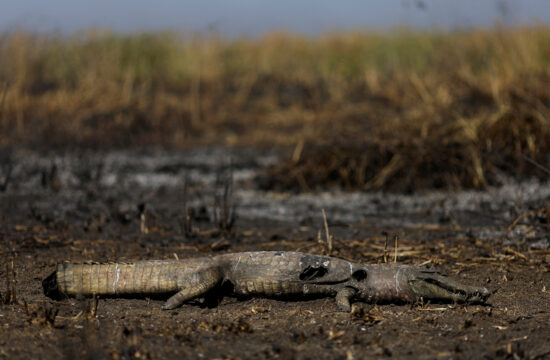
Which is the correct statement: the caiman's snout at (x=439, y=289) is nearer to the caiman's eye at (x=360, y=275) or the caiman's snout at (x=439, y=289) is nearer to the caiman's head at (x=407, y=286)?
the caiman's head at (x=407, y=286)

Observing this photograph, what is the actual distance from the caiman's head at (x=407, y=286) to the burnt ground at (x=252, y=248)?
0.21ft

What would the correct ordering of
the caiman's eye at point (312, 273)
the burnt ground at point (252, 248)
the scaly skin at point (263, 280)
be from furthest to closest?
the caiman's eye at point (312, 273), the scaly skin at point (263, 280), the burnt ground at point (252, 248)

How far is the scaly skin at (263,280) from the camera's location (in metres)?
4.00

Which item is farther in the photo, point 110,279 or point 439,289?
point 110,279

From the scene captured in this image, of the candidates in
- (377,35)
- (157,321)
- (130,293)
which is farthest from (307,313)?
(377,35)

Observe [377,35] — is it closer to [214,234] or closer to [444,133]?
[444,133]

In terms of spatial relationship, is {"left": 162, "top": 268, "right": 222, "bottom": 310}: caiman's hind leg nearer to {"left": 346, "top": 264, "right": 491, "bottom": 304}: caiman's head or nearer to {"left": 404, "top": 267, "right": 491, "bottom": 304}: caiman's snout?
{"left": 346, "top": 264, "right": 491, "bottom": 304}: caiman's head

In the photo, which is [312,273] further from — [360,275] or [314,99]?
[314,99]

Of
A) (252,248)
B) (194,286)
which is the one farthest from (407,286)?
(252,248)

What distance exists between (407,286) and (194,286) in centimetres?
136

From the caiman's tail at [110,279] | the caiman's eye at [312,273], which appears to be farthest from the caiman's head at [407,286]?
the caiman's tail at [110,279]

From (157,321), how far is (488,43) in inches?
445

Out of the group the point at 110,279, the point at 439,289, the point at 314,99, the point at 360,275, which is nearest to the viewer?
the point at 439,289

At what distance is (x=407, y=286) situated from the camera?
4.02 metres
